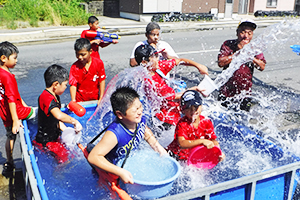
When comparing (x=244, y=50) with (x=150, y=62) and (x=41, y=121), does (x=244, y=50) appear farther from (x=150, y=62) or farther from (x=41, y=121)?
(x=41, y=121)

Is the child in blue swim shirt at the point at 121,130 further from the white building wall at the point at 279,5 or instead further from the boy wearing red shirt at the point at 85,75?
the white building wall at the point at 279,5

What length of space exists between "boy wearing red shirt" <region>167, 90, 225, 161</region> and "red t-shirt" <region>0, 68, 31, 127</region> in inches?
78.1

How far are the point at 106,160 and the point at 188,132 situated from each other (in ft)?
3.59

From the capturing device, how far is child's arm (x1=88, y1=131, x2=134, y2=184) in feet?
8.59

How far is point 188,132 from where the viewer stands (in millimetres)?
3428

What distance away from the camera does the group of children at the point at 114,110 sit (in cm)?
289

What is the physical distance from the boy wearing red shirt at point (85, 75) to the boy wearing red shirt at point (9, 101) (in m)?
0.90

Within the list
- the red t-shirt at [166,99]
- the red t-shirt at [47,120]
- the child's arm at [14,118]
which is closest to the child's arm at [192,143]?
the red t-shirt at [166,99]

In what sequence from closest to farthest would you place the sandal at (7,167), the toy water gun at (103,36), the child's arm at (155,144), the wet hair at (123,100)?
the wet hair at (123,100) → the child's arm at (155,144) → the sandal at (7,167) → the toy water gun at (103,36)

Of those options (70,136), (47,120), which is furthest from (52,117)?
(70,136)

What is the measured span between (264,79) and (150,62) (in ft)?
18.3

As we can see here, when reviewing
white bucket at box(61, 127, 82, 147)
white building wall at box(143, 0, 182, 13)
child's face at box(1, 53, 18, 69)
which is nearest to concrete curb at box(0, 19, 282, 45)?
Answer: white building wall at box(143, 0, 182, 13)

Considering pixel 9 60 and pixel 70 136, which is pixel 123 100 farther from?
pixel 9 60

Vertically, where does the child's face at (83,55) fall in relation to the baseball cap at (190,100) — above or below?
above
